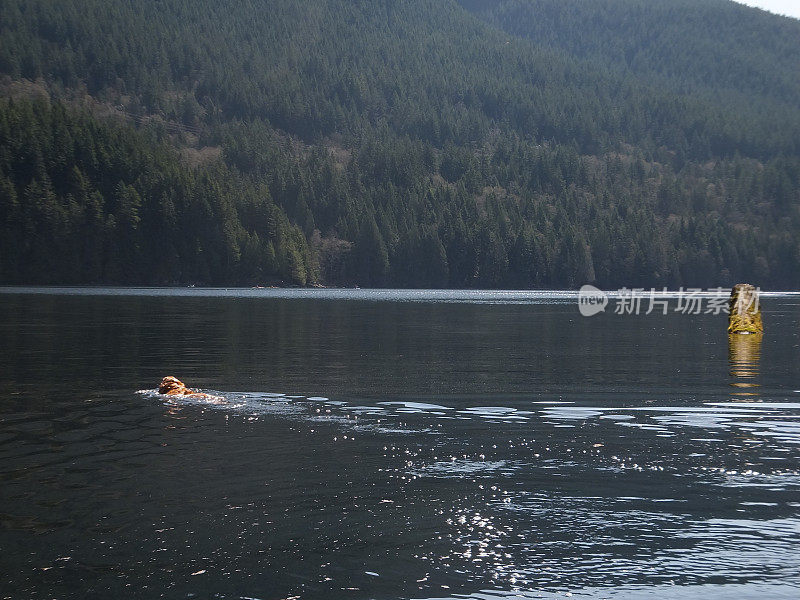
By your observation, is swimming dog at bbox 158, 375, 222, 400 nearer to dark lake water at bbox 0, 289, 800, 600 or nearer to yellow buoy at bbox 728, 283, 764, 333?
dark lake water at bbox 0, 289, 800, 600

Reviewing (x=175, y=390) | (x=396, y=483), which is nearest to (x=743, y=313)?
(x=175, y=390)

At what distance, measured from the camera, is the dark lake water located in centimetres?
1628

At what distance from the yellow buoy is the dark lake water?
3829 cm

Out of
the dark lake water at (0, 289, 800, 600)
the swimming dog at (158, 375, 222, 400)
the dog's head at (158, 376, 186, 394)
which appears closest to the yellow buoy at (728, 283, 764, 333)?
the dark lake water at (0, 289, 800, 600)

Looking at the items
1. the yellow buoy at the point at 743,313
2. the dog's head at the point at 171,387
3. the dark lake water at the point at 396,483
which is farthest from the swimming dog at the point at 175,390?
the yellow buoy at the point at 743,313

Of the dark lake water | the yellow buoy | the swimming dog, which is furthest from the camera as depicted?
the yellow buoy

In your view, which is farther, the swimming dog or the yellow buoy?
the yellow buoy

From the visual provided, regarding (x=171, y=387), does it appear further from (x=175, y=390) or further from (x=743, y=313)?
(x=743, y=313)

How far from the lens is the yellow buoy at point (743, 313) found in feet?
277

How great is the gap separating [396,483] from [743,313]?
68.8 m

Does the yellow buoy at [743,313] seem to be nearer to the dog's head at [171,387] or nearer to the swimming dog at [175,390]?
the swimming dog at [175,390]

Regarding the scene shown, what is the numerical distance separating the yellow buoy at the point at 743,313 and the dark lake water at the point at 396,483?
38286 millimetres

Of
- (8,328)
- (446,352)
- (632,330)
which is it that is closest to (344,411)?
(446,352)

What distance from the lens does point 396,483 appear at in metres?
22.7
